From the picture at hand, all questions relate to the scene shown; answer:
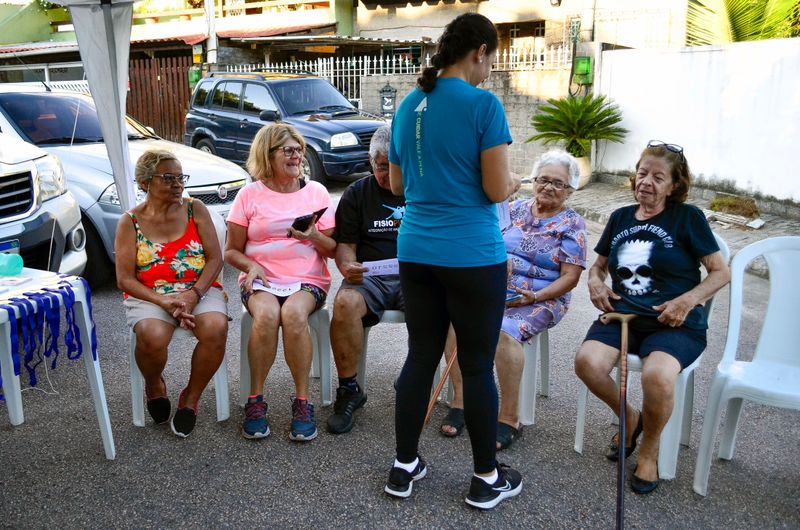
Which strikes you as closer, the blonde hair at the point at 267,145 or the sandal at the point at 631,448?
the sandal at the point at 631,448

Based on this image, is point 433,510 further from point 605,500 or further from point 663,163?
point 663,163

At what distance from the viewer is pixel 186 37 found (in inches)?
755

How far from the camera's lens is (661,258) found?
10.7 feet

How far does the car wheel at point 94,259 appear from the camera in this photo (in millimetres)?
6047

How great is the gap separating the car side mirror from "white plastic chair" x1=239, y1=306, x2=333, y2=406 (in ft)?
23.9

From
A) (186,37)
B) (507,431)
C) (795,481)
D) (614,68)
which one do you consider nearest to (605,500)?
(507,431)

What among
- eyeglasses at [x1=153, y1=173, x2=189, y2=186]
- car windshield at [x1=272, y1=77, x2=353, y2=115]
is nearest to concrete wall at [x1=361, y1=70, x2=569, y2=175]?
car windshield at [x1=272, y1=77, x2=353, y2=115]

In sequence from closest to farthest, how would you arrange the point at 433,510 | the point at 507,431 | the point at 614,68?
the point at 433,510 → the point at 507,431 → the point at 614,68

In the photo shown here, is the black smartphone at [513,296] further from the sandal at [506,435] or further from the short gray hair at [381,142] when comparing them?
the short gray hair at [381,142]

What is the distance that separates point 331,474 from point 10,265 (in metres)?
1.70

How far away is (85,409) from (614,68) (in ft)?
30.6

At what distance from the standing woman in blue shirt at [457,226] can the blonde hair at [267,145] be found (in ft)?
3.67

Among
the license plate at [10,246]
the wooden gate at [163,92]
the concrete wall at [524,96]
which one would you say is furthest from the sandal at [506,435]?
the wooden gate at [163,92]

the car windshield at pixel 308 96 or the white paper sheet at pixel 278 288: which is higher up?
the car windshield at pixel 308 96
